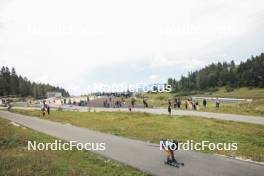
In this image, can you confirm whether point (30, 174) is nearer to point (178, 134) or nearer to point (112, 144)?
point (112, 144)

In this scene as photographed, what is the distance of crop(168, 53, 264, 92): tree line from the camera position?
11994cm

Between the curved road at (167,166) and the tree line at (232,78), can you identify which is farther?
the tree line at (232,78)

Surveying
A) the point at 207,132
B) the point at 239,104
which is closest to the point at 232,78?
the point at 239,104

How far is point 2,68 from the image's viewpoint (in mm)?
145500

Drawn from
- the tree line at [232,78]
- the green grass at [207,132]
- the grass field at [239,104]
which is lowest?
the green grass at [207,132]

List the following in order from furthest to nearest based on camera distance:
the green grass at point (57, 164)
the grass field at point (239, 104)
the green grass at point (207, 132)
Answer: the grass field at point (239, 104) → the green grass at point (207, 132) → the green grass at point (57, 164)

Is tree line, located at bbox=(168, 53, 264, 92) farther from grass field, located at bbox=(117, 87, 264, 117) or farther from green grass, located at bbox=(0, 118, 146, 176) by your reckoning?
green grass, located at bbox=(0, 118, 146, 176)

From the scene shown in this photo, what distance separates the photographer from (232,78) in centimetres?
13525

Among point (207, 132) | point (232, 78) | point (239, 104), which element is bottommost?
point (207, 132)

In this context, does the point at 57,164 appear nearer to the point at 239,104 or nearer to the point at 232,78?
the point at 239,104

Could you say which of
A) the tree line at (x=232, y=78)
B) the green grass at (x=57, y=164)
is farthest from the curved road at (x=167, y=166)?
the tree line at (x=232, y=78)

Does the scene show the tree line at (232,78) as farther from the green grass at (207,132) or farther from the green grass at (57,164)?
the green grass at (57,164)

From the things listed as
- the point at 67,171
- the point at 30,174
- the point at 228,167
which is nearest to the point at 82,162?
the point at 67,171

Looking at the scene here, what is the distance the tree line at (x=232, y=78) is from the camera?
11994cm
